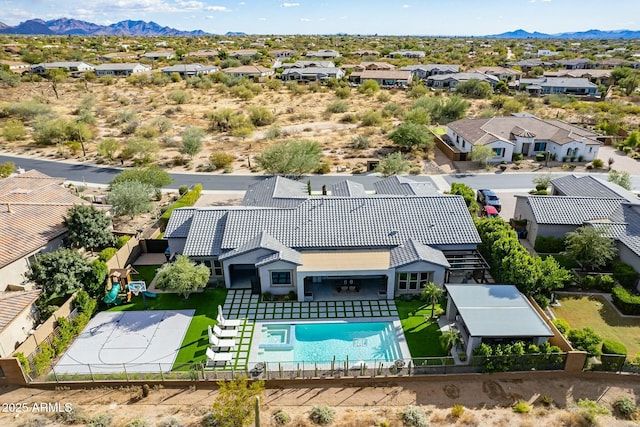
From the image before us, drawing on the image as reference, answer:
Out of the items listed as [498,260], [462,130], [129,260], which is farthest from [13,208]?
[462,130]

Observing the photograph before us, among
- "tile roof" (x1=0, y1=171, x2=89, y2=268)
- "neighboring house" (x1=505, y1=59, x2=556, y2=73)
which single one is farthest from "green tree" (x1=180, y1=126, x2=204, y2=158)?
"neighboring house" (x1=505, y1=59, x2=556, y2=73)

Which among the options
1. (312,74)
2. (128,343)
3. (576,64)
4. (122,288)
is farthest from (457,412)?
(576,64)

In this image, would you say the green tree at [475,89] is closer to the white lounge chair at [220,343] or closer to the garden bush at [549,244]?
the garden bush at [549,244]

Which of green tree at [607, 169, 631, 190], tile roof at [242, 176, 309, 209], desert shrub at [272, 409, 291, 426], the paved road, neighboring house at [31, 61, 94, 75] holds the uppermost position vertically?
neighboring house at [31, 61, 94, 75]

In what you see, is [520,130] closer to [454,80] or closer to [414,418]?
[414,418]

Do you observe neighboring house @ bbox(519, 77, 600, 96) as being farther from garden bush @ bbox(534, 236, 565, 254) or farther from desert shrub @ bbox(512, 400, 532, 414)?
desert shrub @ bbox(512, 400, 532, 414)

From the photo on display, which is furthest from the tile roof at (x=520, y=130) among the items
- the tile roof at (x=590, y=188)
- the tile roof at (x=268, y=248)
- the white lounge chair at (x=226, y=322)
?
the white lounge chair at (x=226, y=322)
